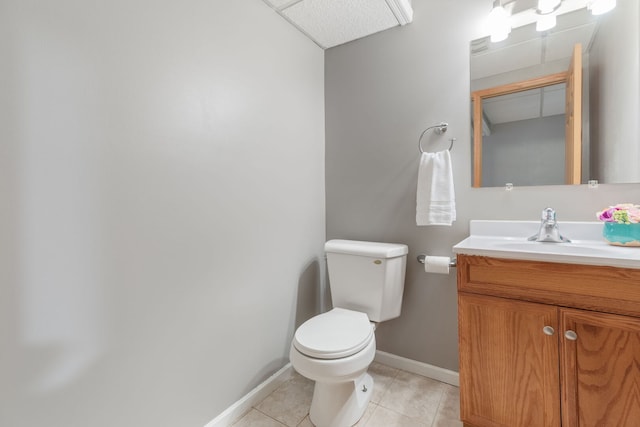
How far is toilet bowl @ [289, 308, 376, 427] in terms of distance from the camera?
1181 millimetres

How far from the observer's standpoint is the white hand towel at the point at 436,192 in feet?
4.93

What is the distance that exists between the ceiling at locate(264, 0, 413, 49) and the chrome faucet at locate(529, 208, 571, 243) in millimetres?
1288

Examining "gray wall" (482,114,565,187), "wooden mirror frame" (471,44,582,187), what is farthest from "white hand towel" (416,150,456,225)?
"wooden mirror frame" (471,44,582,187)

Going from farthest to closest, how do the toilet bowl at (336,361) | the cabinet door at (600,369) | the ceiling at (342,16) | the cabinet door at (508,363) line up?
the ceiling at (342,16)
the toilet bowl at (336,361)
the cabinet door at (508,363)
the cabinet door at (600,369)

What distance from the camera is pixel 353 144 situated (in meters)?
1.91

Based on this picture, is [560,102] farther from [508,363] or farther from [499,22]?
[508,363]

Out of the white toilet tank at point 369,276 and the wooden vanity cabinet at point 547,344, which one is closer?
the wooden vanity cabinet at point 547,344

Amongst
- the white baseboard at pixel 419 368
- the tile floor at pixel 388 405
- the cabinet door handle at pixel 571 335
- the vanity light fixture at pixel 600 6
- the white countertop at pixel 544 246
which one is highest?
the vanity light fixture at pixel 600 6

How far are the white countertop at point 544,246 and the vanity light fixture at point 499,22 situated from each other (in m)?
0.94

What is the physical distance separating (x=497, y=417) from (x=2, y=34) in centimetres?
201

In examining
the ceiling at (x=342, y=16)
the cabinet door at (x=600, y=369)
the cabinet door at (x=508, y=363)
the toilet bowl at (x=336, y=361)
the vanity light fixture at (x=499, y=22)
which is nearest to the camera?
the cabinet door at (x=600, y=369)

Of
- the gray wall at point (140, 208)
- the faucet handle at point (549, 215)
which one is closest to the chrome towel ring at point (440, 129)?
the faucet handle at point (549, 215)

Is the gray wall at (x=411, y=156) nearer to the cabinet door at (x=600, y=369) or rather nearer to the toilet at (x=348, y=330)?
the toilet at (x=348, y=330)

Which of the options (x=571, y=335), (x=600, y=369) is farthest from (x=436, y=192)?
(x=600, y=369)
